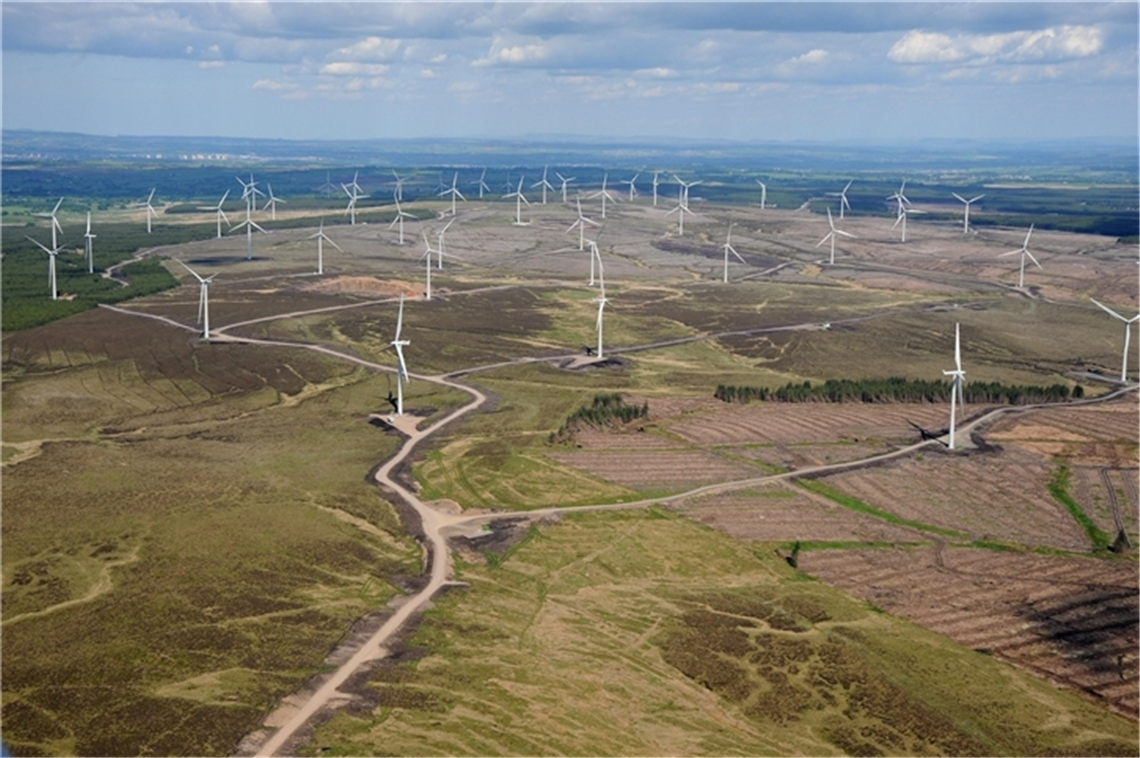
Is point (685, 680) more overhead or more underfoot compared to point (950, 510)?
more underfoot

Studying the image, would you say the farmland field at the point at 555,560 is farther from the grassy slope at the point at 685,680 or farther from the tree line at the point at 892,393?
the tree line at the point at 892,393

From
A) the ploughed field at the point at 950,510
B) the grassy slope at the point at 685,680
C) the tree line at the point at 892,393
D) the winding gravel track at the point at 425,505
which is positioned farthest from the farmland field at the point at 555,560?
the tree line at the point at 892,393

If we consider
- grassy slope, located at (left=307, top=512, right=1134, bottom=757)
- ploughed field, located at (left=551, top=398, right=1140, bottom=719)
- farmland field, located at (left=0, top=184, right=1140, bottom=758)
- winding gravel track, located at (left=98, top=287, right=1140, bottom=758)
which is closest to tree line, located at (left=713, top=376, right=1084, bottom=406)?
farmland field, located at (left=0, top=184, right=1140, bottom=758)

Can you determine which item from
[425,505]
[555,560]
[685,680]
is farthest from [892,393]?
[685,680]

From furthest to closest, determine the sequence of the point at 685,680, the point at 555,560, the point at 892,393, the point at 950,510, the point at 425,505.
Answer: the point at 892,393 < the point at 950,510 < the point at 425,505 < the point at 555,560 < the point at 685,680

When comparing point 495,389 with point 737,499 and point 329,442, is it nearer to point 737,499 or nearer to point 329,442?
point 329,442

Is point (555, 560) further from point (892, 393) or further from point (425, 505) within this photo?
point (892, 393)

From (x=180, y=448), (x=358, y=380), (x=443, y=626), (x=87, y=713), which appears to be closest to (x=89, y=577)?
(x=87, y=713)
